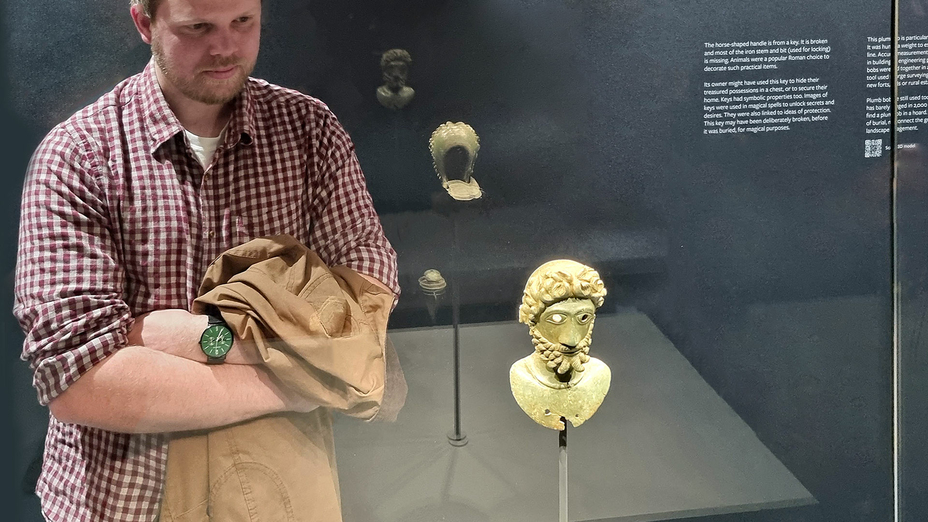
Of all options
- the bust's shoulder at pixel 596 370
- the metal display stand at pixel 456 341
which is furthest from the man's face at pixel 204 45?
the bust's shoulder at pixel 596 370

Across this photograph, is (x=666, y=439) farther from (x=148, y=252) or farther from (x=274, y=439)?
(x=148, y=252)

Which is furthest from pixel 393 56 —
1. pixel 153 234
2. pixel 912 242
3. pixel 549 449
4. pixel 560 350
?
pixel 912 242

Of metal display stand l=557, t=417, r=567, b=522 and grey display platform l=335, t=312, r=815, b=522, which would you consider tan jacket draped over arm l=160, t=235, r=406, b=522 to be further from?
metal display stand l=557, t=417, r=567, b=522

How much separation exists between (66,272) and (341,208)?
1.31 feet

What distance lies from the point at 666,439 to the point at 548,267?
45cm

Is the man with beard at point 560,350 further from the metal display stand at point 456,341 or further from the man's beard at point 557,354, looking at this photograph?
the metal display stand at point 456,341

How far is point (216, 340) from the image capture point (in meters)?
1.28

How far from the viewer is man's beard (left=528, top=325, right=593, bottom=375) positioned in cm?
153

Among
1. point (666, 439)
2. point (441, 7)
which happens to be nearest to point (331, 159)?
point (441, 7)

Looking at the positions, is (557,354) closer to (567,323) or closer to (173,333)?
(567,323)

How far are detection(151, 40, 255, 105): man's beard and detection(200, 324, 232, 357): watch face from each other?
12.7 inches

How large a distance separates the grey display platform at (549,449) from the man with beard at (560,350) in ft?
0.14

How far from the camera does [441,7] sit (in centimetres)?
141

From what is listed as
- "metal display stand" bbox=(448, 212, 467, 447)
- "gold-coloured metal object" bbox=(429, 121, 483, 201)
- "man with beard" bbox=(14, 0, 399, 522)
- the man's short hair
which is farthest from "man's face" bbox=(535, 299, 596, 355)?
the man's short hair
